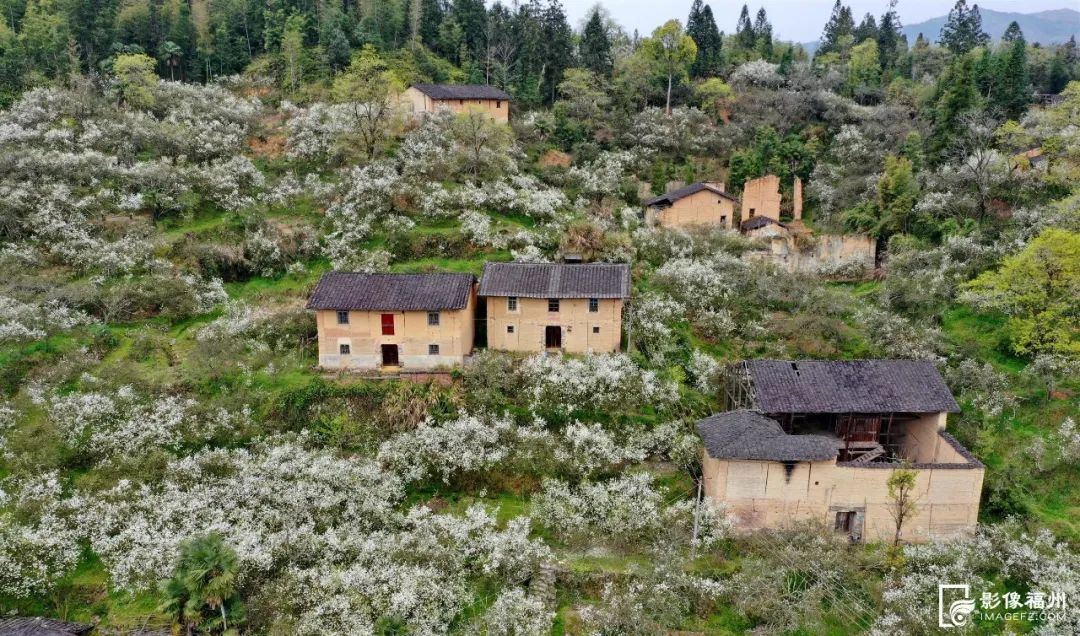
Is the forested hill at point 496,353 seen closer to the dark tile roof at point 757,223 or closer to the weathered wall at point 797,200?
the dark tile roof at point 757,223

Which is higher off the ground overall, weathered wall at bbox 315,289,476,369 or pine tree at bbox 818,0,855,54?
pine tree at bbox 818,0,855,54

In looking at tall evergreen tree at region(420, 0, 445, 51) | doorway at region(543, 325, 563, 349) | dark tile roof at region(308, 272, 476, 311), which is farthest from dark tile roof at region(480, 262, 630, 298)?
tall evergreen tree at region(420, 0, 445, 51)

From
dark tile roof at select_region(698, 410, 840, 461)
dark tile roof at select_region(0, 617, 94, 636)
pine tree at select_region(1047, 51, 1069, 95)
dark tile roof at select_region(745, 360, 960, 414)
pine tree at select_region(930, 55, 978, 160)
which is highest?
pine tree at select_region(1047, 51, 1069, 95)

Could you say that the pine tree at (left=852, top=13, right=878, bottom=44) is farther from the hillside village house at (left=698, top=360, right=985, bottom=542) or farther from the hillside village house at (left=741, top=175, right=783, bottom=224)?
the hillside village house at (left=698, top=360, right=985, bottom=542)

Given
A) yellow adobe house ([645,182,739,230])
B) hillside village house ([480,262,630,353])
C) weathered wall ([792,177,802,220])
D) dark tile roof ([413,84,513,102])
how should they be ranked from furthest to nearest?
1. dark tile roof ([413,84,513,102])
2. weathered wall ([792,177,802,220])
3. yellow adobe house ([645,182,739,230])
4. hillside village house ([480,262,630,353])

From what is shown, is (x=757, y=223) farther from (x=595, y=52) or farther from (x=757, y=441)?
(x=595, y=52)

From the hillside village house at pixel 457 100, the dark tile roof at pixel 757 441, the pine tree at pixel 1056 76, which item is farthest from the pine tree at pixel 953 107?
the dark tile roof at pixel 757 441

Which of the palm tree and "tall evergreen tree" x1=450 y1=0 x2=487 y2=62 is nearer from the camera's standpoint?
the palm tree

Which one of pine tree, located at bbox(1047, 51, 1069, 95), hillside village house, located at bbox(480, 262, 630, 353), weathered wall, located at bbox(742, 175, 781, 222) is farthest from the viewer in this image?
pine tree, located at bbox(1047, 51, 1069, 95)
